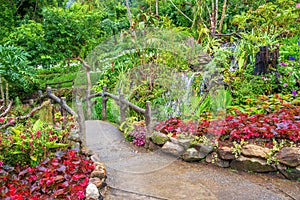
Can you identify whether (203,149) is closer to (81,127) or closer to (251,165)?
(251,165)

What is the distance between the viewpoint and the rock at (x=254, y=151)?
3969 millimetres

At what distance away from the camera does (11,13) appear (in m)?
9.37

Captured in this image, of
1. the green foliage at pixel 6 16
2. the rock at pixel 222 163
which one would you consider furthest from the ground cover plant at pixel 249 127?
the green foliage at pixel 6 16

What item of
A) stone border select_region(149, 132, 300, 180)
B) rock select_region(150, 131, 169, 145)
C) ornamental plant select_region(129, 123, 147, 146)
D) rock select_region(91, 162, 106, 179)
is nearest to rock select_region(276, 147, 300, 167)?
stone border select_region(149, 132, 300, 180)

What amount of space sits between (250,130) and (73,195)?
2.52 meters

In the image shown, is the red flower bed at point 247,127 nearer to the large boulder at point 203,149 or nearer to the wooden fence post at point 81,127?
the large boulder at point 203,149

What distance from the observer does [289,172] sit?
3.78 meters

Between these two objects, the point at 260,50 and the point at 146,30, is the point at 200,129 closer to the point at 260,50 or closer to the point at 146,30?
the point at 146,30

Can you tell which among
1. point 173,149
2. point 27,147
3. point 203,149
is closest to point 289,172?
point 203,149

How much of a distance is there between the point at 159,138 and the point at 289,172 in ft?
5.87

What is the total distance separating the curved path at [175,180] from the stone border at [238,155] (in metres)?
0.10

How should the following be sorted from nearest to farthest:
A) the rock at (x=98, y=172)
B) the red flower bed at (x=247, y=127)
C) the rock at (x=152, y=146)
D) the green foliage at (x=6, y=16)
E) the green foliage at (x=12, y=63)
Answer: the rock at (x=98, y=172) < the red flower bed at (x=247, y=127) < the rock at (x=152, y=146) < the green foliage at (x=12, y=63) < the green foliage at (x=6, y=16)

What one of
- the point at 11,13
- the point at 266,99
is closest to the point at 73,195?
the point at 266,99

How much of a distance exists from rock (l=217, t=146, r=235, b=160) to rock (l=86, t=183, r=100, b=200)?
184cm
